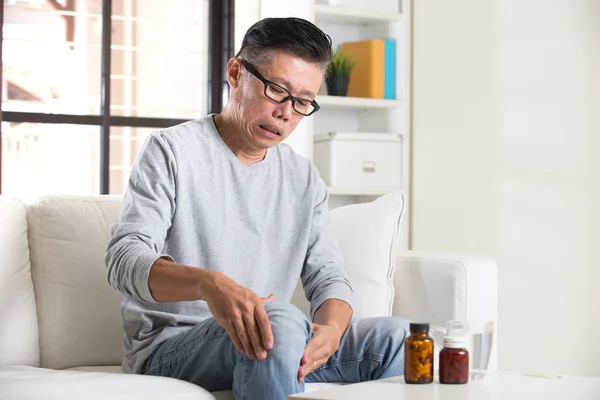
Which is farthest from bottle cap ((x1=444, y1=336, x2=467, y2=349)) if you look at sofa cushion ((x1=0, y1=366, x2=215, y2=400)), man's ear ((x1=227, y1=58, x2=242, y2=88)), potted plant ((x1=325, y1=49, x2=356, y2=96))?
potted plant ((x1=325, y1=49, x2=356, y2=96))

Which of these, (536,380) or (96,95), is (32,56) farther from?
(536,380)

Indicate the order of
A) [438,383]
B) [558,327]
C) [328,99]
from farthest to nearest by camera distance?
1. [328,99]
2. [558,327]
3. [438,383]

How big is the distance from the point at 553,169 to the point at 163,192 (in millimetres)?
1769

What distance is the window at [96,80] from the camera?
377 cm

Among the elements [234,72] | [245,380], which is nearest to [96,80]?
[234,72]

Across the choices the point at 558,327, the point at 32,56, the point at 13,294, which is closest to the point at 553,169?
the point at 558,327

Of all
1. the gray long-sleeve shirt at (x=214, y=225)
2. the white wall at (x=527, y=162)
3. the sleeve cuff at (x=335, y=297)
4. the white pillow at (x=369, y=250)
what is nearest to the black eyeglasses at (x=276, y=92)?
the gray long-sleeve shirt at (x=214, y=225)

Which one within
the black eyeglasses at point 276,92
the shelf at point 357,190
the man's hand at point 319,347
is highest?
the black eyeglasses at point 276,92

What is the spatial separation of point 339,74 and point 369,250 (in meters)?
1.60

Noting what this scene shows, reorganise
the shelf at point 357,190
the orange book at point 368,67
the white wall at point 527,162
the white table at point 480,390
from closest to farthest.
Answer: the white table at point 480,390
the white wall at point 527,162
the shelf at point 357,190
the orange book at point 368,67

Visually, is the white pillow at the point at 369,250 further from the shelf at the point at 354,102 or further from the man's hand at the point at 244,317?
the shelf at the point at 354,102

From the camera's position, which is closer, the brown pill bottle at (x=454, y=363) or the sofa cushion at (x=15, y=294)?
the brown pill bottle at (x=454, y=363)

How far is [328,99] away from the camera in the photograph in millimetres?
3584

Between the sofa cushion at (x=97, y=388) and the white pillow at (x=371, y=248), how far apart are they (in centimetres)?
69
